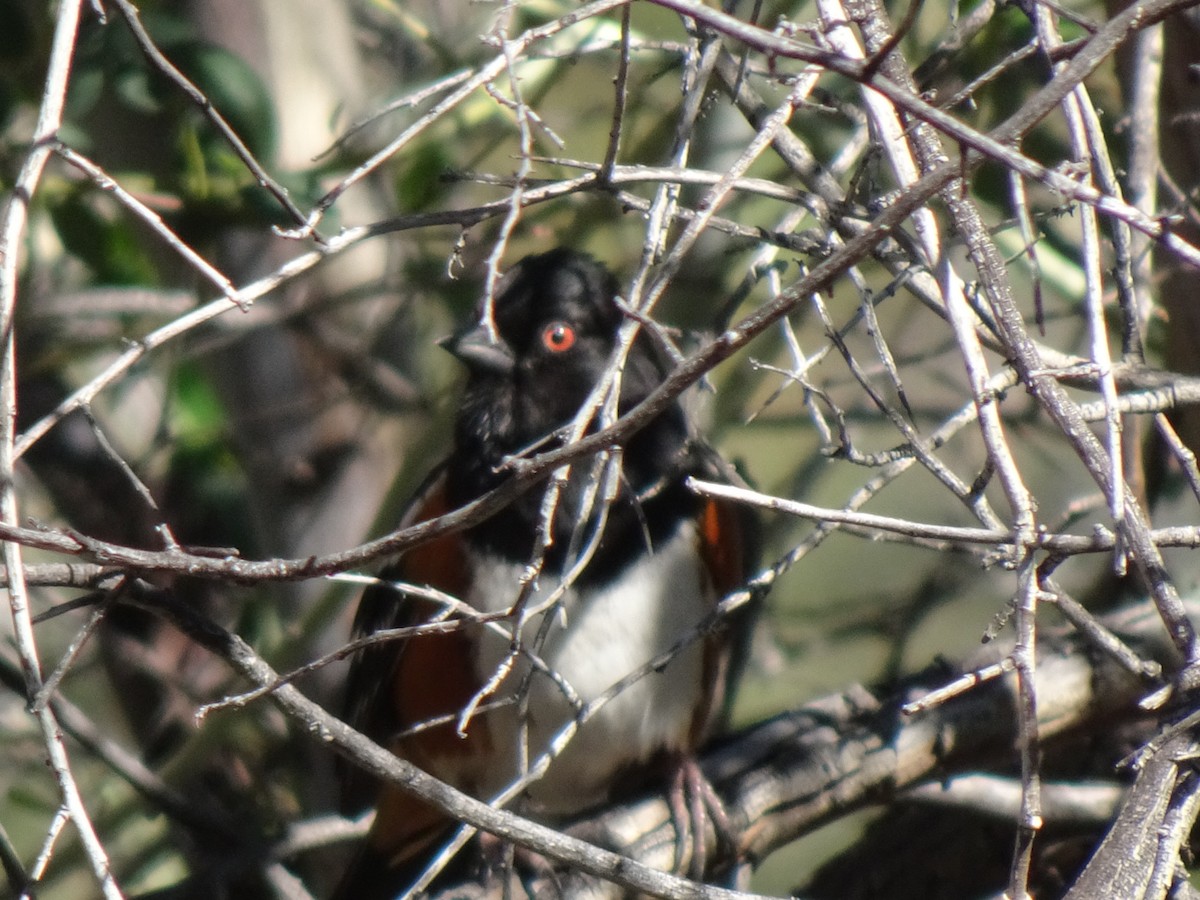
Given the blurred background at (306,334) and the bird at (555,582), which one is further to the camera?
the blurred background at (306,334)

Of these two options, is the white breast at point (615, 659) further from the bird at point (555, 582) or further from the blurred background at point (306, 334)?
the blurred background at point (306, 334)

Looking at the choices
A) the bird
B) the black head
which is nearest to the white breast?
the bird

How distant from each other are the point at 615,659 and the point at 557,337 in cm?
62

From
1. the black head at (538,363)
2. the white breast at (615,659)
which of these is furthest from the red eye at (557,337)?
the white breast at (615,659)

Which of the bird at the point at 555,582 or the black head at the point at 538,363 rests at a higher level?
the black head at the point at 538,363

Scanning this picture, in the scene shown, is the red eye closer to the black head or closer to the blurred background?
the black head

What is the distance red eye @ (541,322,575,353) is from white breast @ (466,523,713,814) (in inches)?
16.5

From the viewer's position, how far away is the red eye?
2.68 metres

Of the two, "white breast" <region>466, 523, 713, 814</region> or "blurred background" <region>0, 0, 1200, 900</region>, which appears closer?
"white breast" <region>466, 523, 713, 814</region>

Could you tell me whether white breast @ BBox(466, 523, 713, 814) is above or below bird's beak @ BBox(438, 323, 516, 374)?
below

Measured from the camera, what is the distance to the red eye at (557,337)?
268 centimetres

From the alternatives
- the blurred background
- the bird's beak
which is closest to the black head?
the bird's beak

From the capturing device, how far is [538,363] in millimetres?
2682

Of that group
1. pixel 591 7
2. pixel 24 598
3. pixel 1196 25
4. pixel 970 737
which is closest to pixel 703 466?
pixel 970 737
